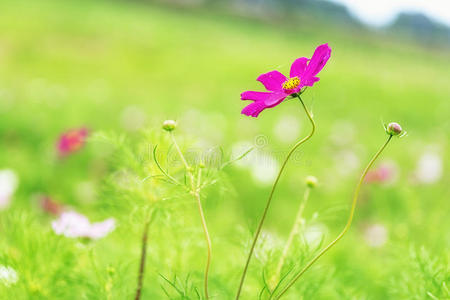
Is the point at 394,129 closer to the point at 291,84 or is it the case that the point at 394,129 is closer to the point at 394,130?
the point at 394,130

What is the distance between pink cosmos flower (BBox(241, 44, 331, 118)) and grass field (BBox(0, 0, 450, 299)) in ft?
0.12

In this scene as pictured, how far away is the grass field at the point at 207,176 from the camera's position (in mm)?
771

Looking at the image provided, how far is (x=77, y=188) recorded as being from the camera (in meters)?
2.54

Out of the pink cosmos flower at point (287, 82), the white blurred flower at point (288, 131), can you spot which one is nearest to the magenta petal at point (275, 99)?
the pink cosmos flower at point (287, 82)

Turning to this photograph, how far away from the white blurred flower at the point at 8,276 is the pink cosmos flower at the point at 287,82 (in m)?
0.48

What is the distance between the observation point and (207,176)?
600 mm

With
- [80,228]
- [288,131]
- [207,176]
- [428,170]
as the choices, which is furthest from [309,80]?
[288,131]

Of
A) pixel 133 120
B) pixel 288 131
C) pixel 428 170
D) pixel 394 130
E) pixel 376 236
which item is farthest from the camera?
pixel 288 131

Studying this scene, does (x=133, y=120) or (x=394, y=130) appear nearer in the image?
(x=394, y=130)

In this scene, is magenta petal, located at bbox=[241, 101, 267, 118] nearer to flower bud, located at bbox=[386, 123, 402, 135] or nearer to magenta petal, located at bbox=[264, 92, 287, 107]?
magenta petal, located at bbox=[264, 92, 287, 107]

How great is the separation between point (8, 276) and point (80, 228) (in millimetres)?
143

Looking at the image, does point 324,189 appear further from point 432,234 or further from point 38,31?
point 38,31

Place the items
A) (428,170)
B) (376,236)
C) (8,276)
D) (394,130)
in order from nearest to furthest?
(394,130) < (8,276) < (376,236) < (428,170)

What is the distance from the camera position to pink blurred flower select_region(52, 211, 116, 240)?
0.82 meters
